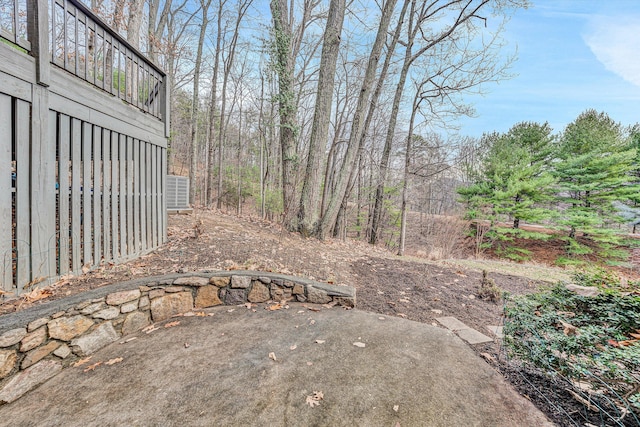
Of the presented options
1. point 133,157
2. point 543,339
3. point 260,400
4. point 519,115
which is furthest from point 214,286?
point 519,115

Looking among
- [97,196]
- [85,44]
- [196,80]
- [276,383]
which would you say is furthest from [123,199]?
[196,80]

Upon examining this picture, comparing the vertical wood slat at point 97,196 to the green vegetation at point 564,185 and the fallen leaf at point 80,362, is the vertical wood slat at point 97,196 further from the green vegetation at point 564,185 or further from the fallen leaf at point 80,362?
the green vegetation at point 564,185

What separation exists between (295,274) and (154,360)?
1818 millimetres

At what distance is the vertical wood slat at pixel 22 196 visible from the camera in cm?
200

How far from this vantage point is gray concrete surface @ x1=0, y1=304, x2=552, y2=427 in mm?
1496

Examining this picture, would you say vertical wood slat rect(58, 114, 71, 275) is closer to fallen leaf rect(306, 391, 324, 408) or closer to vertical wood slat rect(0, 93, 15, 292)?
vertical wood slat rect(0, 93, 15, 292)

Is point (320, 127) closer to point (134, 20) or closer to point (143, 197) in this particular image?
point (143, 197)

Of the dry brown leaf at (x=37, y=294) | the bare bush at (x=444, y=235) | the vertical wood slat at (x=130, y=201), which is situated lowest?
the bare bush at (x=444, y=235)

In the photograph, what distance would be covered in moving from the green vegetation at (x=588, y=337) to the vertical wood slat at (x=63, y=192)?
396 cm

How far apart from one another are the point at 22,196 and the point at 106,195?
757 millimetres

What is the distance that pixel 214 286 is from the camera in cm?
293

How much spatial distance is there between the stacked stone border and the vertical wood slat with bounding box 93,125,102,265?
59 cm

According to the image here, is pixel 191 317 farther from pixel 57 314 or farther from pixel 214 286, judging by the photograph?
pixel 57 314

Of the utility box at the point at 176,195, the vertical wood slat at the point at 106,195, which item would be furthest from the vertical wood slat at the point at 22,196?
the utility box at the point at 176,195
